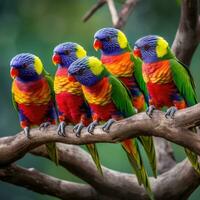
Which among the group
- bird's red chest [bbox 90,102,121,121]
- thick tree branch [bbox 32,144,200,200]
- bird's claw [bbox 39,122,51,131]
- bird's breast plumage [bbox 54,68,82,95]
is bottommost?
thick tree branch [bbox 32,144,200,200]

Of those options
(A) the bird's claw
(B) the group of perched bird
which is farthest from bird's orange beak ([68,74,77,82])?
(A) the bird's claw

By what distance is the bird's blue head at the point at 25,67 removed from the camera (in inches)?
104

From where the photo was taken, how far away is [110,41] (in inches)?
101

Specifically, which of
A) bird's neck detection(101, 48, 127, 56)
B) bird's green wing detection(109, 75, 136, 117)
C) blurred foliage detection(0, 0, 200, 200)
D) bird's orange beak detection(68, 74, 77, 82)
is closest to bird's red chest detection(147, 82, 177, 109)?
bird's green wing detection(109, 75, 136, 117)

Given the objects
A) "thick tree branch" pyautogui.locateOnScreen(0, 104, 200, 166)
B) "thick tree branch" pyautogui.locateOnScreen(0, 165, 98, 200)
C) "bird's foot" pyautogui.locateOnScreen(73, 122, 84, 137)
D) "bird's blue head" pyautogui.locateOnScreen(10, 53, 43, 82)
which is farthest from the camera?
"thick tree branch" pyautogui.locateOnScreen(0, 165, 98, 200)

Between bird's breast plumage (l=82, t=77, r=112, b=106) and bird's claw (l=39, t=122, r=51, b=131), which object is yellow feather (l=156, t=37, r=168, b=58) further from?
bird's claw (l=39, t=122, r=51, b=131)

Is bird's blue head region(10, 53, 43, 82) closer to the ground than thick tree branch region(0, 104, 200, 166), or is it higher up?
higher up

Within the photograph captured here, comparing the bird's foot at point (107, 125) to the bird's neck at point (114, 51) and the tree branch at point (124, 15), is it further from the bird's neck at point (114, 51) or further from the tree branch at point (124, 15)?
the tree branch at point (124, 15)

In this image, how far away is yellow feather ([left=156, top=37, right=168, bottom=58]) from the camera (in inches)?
95.5

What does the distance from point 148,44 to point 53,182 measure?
44.0 inches

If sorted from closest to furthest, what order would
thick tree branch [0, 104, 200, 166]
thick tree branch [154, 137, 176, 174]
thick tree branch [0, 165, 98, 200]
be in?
thick tree branch [0, 104, 200, 166] < thick tree branch [0, 165, 98, 200] < thick tree branch [154, 137, 176, 174]

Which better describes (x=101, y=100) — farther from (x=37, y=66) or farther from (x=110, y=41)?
(x=37, y=66)

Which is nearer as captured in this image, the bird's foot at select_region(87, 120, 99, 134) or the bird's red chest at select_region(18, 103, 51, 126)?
the bird's foot at select_region(87, 120, 99, 134)

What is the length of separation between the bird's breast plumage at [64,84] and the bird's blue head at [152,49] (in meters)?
0.35
